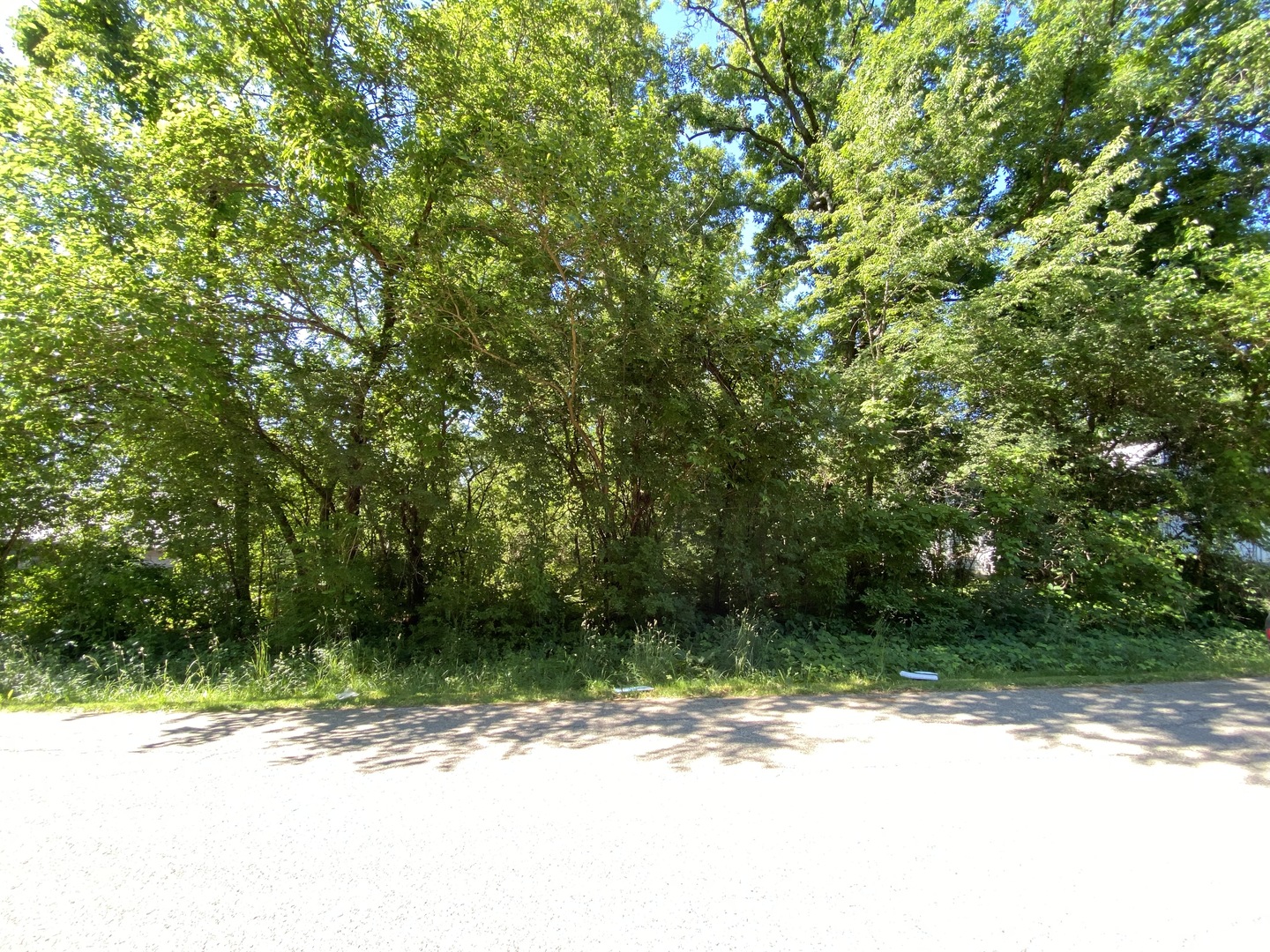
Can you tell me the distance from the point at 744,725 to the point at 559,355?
5.15 metres

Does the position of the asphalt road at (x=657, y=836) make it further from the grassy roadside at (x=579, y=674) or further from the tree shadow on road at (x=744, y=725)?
the grassy roadside at (x=579, y=674)

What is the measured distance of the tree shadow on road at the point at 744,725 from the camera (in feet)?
14.1

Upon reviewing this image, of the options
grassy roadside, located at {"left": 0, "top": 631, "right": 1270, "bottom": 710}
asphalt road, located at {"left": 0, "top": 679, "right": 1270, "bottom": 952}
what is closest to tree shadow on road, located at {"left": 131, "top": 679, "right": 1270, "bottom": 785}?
asphalt road, located at {"left": 0, "top": 679, "right": 1270, "bottom": 952}

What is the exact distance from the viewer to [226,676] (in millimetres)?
7086

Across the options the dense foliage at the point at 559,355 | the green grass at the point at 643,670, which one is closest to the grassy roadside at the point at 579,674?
the green grass at the point at 643,670

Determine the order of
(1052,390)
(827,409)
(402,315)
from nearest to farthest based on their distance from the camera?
(402,315) → (827,409) → (1052,390)

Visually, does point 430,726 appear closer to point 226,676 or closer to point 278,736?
point 278,736

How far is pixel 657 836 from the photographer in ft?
10.2

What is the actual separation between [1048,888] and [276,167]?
30.9ft

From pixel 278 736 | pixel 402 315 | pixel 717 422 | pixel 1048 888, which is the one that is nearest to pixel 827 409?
pixel 717 422

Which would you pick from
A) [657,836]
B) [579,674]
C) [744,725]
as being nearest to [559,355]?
[579,674]

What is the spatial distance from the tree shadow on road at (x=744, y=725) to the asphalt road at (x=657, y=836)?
40 millimetres

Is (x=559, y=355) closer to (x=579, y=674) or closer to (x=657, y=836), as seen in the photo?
(x=579, y=674)

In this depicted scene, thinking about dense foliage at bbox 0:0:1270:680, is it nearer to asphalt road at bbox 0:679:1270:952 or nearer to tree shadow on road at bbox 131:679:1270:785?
tree shadow on road at bbox 131:679:1270:785
